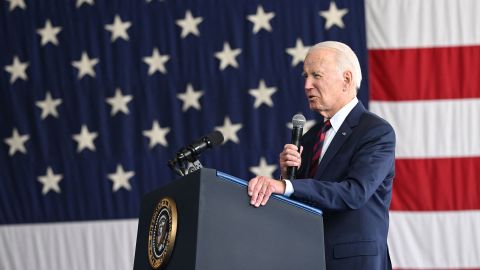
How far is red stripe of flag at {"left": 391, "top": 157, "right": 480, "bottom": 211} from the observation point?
13.8 ft

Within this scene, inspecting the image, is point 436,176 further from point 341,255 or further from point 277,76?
point 341,255

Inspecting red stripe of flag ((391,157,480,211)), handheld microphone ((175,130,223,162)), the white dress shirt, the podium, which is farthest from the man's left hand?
red stripe of flag ((391,157,480,211))

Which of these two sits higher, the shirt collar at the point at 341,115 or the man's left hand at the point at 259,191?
the shirt collar at the point at 341,115

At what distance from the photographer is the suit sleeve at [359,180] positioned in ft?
6.51

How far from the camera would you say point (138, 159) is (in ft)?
15.2

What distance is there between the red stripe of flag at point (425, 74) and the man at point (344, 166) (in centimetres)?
194

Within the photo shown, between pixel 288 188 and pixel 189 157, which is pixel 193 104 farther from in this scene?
pixel 288 188

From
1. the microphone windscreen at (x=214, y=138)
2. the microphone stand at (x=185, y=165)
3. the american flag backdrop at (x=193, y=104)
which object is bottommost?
the microphone stand at (x=185, y=165)

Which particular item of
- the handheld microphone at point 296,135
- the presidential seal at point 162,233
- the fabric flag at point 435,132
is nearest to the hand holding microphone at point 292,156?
the handheld microphone at point 296,135

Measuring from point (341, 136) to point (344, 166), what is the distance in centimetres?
12

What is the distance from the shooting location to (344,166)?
7.25ft

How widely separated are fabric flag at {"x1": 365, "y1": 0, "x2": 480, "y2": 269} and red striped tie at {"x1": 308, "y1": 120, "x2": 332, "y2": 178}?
6.33ft

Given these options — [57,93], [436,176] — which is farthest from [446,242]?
[57,93]

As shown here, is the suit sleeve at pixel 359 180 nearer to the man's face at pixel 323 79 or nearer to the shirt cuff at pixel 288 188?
the shirt cuff at pixel 288 188
